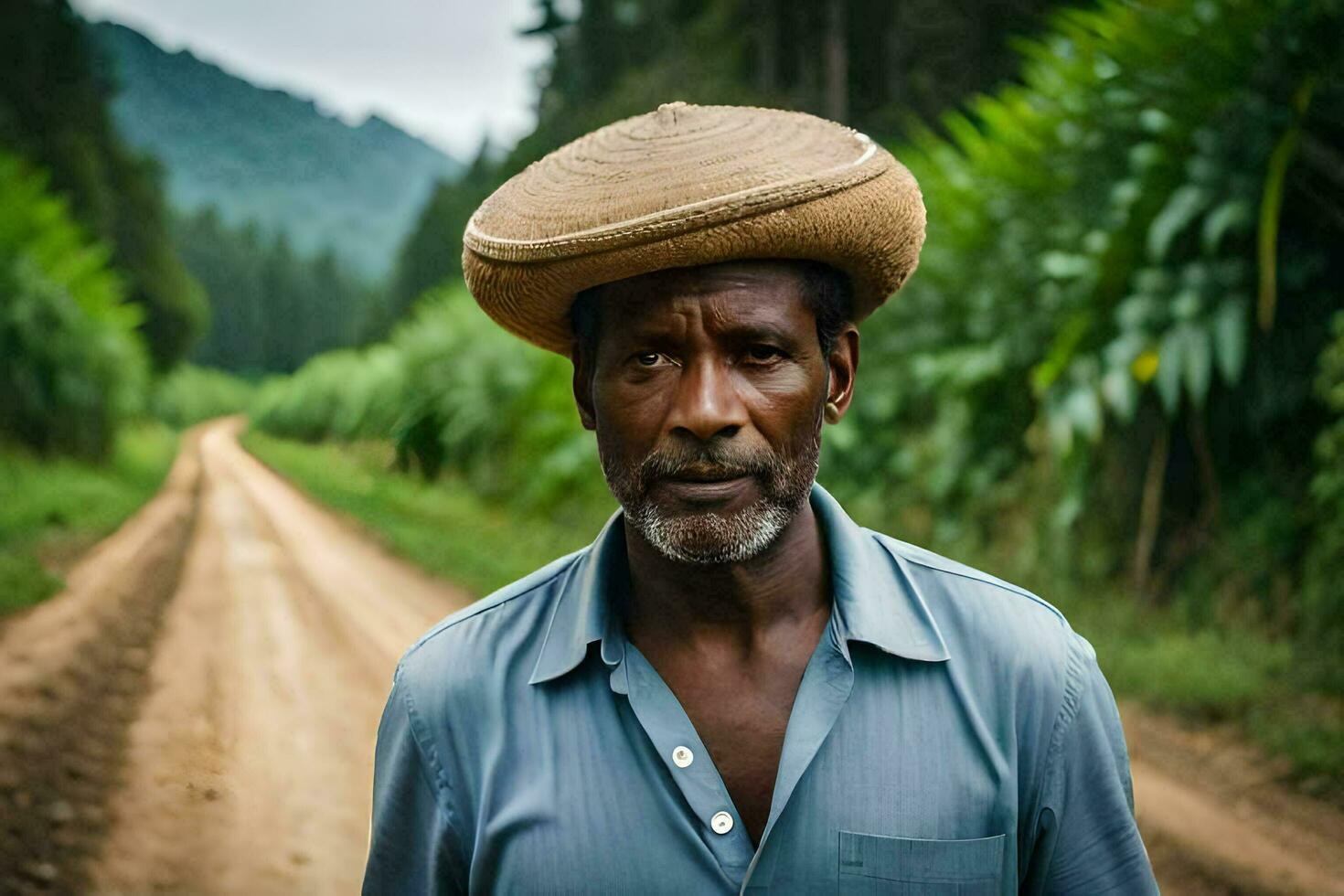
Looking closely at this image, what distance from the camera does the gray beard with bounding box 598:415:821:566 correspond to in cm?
155

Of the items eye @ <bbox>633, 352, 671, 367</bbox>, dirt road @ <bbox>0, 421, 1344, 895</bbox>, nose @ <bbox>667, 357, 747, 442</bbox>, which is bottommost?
dirt road @ <bbox>0, 421, 1344, 895</bbox>

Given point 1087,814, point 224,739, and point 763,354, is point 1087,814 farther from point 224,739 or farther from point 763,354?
point 224,739

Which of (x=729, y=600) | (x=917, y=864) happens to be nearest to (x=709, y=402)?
(x=729, y=600)

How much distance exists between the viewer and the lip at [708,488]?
5.02 feet

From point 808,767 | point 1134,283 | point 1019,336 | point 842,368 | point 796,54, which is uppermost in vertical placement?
point 796,54

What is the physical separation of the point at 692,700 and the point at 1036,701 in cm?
50

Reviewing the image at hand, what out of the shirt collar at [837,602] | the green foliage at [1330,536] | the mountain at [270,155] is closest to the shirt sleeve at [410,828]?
the shirt collar at [837,602]

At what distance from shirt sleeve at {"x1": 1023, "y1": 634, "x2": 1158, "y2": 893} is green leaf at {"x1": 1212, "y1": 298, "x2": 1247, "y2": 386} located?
3.72 metres

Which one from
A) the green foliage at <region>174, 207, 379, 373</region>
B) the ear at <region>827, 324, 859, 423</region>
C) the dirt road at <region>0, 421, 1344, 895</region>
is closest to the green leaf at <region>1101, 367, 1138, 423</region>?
the dirt road at <region>0, 421, 1344, 895</region>

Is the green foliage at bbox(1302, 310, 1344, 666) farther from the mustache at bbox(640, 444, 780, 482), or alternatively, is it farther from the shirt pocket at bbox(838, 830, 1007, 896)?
the mustache at bbox(640, 444, 780, 482)

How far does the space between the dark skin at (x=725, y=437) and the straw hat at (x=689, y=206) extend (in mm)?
64

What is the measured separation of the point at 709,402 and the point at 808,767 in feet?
1.73

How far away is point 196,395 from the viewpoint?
433 centimetres

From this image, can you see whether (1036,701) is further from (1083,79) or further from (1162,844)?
(1083,79)
